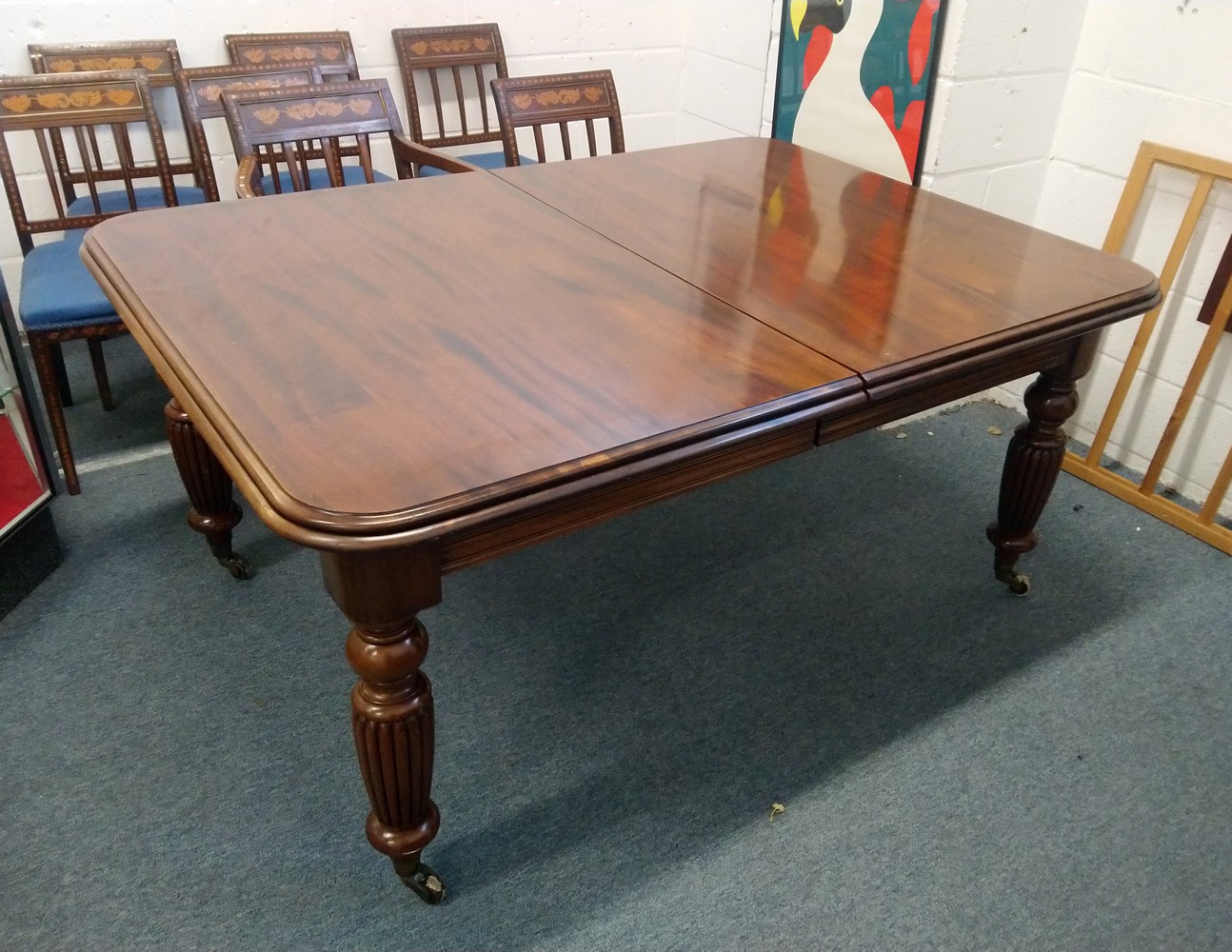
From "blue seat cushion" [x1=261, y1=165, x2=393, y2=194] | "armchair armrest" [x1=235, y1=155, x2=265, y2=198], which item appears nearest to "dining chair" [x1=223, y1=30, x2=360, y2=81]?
"blue seat cushion" [x1=261, y1=165, x2=393, y2=194]

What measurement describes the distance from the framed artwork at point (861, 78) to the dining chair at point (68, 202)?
5.25 ft

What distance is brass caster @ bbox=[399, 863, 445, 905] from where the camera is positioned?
1369 millimetres

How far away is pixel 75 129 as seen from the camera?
7.86 feet

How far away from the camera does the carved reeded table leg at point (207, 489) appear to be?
181 cm

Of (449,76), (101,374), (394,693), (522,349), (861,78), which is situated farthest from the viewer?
(449,76)

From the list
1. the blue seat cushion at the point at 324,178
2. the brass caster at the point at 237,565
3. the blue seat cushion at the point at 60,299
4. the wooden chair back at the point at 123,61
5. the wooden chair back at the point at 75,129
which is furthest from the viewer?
the blue seat cushion at the point at 324,178

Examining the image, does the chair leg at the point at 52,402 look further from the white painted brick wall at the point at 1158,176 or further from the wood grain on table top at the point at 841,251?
the white painted brick wall at the point at 1158,176

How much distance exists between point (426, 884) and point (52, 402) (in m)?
1.45

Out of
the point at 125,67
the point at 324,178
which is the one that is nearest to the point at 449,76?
the point at 324,178

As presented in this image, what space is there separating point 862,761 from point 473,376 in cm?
94

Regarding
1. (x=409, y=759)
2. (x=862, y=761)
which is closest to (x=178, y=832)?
(x=409, y=759)

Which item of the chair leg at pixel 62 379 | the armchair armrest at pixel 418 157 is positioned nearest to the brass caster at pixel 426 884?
the armchair armrest at pixel 418 157

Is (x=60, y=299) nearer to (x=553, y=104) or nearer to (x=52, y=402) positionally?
(x=52, y=402)

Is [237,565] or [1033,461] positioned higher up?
[1033,461]
